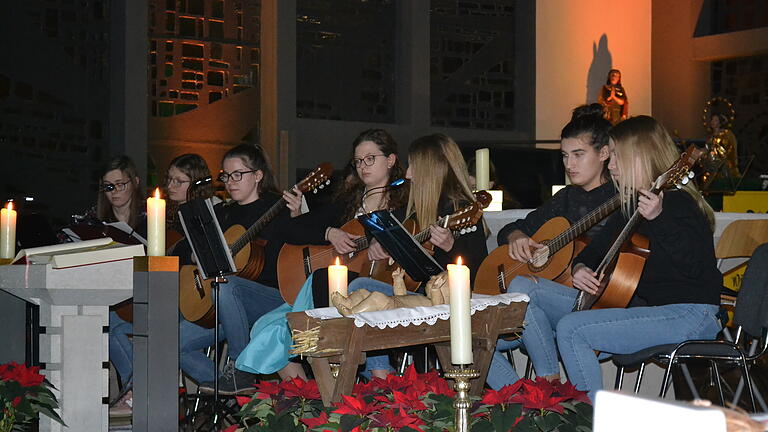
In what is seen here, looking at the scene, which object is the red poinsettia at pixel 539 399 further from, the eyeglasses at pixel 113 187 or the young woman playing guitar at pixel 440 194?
the eyeglasses at pixel 113 187

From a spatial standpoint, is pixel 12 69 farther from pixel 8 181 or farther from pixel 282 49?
pixel 282 49

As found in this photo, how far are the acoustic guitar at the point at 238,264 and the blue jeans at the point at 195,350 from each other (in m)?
0.06

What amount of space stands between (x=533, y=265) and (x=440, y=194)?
47 centimetres

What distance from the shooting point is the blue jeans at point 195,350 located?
4.33 m

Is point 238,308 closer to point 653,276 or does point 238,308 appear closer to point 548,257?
point 548,257

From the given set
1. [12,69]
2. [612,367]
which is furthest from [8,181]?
[612,367]

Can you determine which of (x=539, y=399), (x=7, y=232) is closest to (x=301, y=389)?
(x=539, y=399)

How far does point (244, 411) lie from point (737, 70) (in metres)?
12.1

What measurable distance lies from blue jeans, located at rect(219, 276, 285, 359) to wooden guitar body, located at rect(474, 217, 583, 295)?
961 mm

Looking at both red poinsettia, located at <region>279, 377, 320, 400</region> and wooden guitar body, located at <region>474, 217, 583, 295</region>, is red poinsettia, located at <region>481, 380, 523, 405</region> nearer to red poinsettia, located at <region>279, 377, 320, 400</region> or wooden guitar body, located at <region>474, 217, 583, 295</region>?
red poinsettia, located at <region>279, 377, 320, 400</region>

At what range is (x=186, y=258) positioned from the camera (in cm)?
475

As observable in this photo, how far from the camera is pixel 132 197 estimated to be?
5.37 meters

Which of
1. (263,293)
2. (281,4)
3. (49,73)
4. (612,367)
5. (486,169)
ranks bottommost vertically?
(612,367)

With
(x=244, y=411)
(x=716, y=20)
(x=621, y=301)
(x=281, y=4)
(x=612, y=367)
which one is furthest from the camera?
(x=716, y=20)
